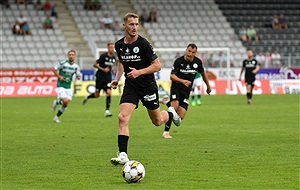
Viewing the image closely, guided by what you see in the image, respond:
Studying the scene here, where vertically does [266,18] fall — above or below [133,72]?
below

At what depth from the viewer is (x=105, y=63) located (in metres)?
27.0

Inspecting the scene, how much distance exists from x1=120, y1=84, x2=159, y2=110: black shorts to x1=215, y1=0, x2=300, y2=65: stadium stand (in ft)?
133

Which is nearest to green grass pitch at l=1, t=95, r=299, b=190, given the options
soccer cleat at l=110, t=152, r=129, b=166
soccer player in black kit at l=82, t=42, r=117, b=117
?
soccer cleat at l=110, t=152, r=129, b=166

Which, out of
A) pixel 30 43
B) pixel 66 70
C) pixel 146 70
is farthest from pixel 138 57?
pixel 30 43

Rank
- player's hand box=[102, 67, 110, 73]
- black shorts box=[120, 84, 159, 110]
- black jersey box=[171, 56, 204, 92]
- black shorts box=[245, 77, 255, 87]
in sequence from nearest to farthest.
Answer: black shorts box=[120, 84, 159, 110] < black jersey box=[171, 56, 204, 92] < player's hand box=[102, 67, 110, 73] < black shorts box=[245, 77, 255, 87]

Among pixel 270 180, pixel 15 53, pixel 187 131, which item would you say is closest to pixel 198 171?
pixel 270 180

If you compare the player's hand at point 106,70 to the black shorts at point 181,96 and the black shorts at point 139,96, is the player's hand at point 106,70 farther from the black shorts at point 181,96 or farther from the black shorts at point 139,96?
the black shorts at point 139,96

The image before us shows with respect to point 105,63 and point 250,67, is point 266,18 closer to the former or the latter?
point 250,67

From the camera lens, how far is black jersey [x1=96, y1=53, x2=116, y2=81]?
2678 centimetres

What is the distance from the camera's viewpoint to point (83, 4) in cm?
5372

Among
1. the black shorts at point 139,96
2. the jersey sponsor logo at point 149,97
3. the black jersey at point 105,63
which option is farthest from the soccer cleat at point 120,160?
the black jersey at point 105,63

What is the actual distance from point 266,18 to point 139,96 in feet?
147

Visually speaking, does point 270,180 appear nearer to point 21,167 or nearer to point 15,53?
point 21,167

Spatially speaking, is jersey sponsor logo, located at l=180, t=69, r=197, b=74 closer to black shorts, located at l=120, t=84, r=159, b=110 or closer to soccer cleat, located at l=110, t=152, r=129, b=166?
black shorts, located at l=120, t=84, r=159, b=110
